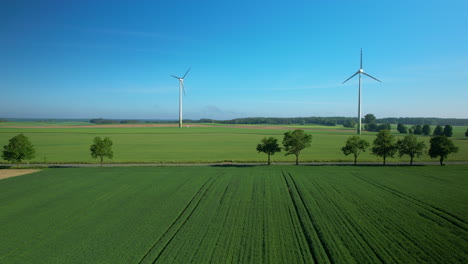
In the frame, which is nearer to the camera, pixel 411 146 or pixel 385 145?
pixel 411 146

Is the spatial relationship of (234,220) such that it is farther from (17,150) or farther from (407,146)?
(17,150)

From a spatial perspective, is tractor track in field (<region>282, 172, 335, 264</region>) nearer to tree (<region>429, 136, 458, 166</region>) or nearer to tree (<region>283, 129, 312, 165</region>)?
tree (<region>283, 129, 312, 165</region>)

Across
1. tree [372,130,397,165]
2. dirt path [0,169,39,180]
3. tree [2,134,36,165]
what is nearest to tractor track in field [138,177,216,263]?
dirt path [0,169,39,180]

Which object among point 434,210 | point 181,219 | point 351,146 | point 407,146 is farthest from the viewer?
point 351,146

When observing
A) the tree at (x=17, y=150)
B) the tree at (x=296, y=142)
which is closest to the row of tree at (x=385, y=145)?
the tree at (x=296, y=142)

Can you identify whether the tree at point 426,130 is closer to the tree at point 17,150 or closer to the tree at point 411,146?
the tree at point 411,146

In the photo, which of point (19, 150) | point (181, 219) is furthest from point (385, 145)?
point (19, 150)
